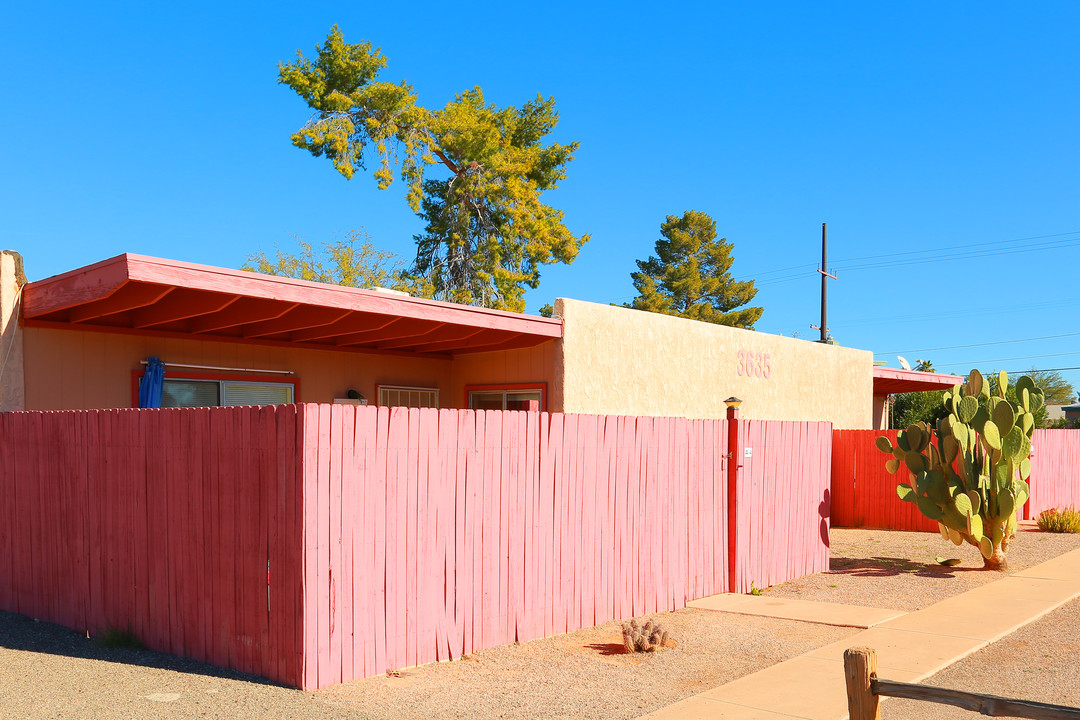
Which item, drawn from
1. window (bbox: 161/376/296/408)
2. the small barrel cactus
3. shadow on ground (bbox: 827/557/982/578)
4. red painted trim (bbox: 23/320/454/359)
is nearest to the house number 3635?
shadow on ground (bbox: 827/557/982/578)

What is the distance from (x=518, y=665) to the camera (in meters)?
7.54

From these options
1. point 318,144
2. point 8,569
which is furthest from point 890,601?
point 318,144

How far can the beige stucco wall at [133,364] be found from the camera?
35.8ft

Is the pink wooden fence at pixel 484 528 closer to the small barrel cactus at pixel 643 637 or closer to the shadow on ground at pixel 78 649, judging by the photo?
the small barrel cactus at pixel 643 637

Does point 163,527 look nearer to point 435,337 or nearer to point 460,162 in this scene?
point 435,337

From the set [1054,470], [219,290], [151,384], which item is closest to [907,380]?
[1054,470]

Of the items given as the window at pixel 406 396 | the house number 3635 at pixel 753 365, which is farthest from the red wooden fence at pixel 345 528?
the house number 3635 at pixel 753 365

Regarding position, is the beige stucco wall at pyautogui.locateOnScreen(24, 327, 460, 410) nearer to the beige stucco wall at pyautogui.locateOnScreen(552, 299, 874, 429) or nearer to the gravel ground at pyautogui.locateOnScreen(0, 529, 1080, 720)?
the gravel ground at pyautogui.locateOnScreen(0, 529, 1080, 720)

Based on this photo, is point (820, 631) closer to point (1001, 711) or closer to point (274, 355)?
point (1001, 711)

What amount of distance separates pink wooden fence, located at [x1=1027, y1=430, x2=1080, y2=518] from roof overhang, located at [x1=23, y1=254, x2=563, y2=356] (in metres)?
12.3

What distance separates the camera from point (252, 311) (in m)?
11.1

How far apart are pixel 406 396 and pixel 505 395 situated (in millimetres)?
1712

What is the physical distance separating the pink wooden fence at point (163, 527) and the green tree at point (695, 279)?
1857 inches

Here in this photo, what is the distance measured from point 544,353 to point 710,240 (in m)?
45.2
